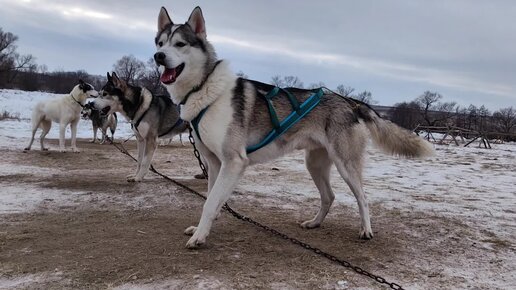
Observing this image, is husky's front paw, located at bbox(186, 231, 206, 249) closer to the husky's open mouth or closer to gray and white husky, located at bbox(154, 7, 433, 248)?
gray and white husky, located at bbox(154, 7, 433, 248)

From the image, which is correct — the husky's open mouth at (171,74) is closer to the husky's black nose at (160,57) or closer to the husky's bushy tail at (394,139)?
the husky's black nose at (160,57)

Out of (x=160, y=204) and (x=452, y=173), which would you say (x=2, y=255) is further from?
(x=452, y=173)

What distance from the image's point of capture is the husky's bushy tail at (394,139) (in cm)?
500

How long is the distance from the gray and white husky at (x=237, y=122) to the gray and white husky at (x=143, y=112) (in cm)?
399

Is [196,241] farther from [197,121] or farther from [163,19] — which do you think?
[163,19]

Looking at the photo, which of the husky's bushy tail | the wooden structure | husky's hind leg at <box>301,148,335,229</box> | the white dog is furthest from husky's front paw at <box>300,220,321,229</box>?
the wooden structure

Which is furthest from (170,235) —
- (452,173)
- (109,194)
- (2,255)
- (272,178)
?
(452,173)

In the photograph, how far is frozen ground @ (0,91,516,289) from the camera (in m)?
3.55

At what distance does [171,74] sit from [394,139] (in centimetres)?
268

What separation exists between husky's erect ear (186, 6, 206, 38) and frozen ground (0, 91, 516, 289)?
2.26 m

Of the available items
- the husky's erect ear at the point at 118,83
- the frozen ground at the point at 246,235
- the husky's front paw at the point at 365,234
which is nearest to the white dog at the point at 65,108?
the frozen ground at the point at 246,235

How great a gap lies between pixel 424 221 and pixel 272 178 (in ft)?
12.7

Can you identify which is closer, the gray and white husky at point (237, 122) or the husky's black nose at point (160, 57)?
the husky's black nose at point (160, 57)

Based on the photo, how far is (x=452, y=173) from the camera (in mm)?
10867
